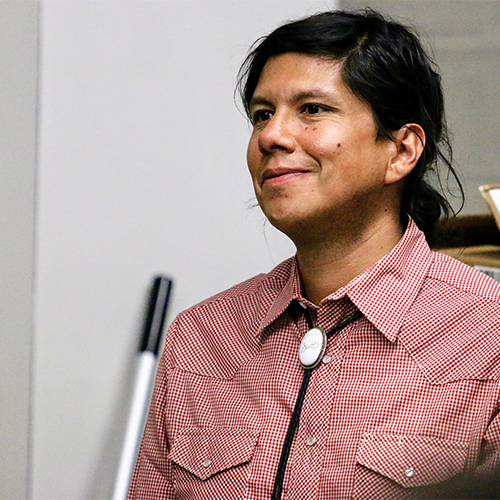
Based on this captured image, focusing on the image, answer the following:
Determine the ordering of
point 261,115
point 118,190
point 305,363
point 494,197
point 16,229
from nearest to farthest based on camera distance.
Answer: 1. point 305,363
2. point 261,115
3. point 494,197
4. point 16,229
5. point 118,190

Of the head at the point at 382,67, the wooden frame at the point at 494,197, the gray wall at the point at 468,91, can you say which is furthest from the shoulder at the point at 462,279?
the gray wall at the point at 468,91

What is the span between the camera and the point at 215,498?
1.24 m

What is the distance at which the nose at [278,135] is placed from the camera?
4.09 feet

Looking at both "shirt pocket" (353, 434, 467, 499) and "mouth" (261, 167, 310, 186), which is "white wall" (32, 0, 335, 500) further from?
"shirt pocket" (353, 434, 467, 499)

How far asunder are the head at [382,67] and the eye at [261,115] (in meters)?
0.09

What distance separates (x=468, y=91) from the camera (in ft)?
7.10

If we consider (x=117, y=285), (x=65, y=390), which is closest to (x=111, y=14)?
(x=117, y=285)

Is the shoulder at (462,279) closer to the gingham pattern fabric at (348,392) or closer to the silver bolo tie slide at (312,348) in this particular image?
the gingham pattern fabric at (348,392)

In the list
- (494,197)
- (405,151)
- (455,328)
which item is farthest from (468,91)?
(455,328)

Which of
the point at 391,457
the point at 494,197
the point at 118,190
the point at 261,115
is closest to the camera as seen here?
the point at 391,457

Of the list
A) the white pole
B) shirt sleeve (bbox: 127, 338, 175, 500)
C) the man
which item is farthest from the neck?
the white pole

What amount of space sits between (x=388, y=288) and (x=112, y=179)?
104 centimetres

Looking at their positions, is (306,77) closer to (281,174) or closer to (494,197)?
(281,174)

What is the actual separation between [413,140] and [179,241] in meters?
1.01
